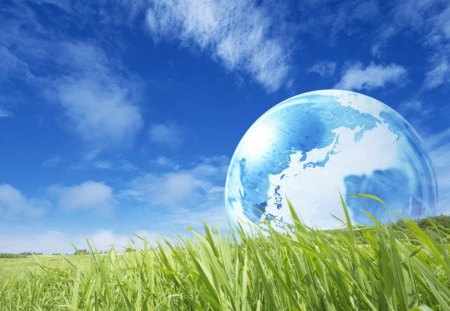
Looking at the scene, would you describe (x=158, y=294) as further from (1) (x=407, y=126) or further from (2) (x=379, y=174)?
(1) (x=407, y=126)

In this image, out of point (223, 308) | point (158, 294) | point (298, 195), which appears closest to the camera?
point (223, 308)

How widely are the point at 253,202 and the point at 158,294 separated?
15.6 ft

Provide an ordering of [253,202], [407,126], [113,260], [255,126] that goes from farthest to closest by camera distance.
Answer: [255,126]
[407,126]
[253,202]
[113,260]

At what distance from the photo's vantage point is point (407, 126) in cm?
704

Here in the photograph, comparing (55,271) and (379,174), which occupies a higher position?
(379,174)

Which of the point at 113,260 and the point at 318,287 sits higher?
the point at 113,260

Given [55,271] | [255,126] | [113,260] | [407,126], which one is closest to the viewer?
[113,260]

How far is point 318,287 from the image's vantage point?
3.71 ft

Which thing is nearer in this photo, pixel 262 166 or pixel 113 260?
pixel 113 260

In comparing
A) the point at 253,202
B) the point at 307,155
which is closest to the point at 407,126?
the point at 307,155

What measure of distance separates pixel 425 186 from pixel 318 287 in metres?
6.26

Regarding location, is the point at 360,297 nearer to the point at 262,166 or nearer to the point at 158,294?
the point at 158,294

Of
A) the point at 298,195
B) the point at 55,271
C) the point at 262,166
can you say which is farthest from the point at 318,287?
the point at 262,166

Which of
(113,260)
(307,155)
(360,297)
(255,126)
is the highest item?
(255,126)
